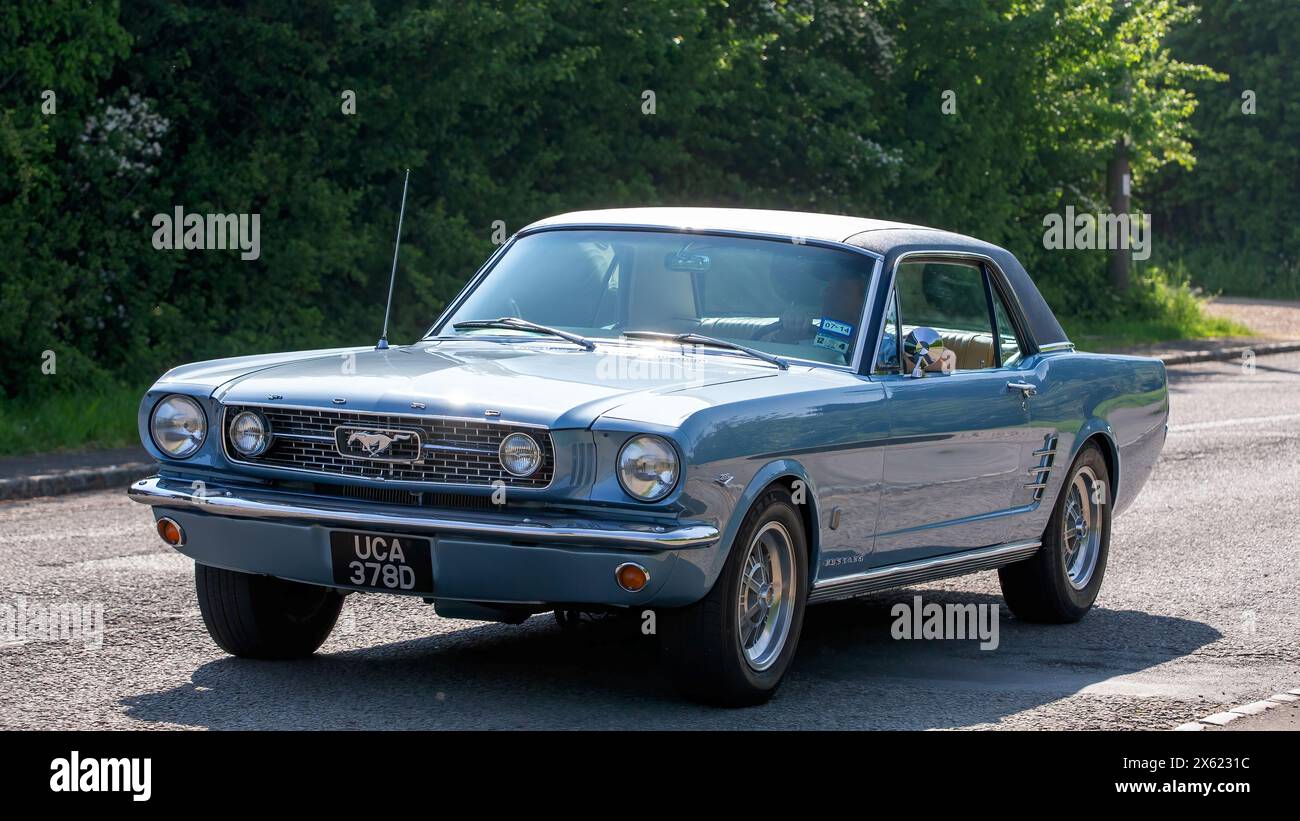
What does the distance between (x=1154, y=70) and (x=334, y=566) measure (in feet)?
86.3

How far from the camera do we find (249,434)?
21.1ft

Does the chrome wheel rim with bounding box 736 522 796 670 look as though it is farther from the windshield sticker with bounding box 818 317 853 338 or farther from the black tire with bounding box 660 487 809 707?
the windshield sticker with bounding box 818 317 853 338

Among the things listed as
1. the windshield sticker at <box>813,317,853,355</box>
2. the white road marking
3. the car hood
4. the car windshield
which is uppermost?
the car windshield

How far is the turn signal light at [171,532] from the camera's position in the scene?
6.52 metres

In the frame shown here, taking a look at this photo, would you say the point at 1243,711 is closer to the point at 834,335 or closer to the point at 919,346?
the point at 919,346

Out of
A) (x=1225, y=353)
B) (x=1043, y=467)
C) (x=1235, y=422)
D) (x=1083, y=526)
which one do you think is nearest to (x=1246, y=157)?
(x=1225, y=353)

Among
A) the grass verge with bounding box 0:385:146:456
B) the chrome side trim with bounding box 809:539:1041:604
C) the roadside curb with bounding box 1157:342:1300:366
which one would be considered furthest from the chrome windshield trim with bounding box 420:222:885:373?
the roadside curb with bounding box 1157:342:1300:366

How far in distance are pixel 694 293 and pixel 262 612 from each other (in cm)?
200

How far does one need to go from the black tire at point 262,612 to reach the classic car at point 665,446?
0.4 inches

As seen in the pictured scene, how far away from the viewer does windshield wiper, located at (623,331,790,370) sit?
7.00 m

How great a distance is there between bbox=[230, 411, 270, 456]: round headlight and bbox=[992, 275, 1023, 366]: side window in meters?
3.37

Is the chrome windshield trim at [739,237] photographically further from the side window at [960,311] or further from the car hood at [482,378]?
the side window at [960,311]
